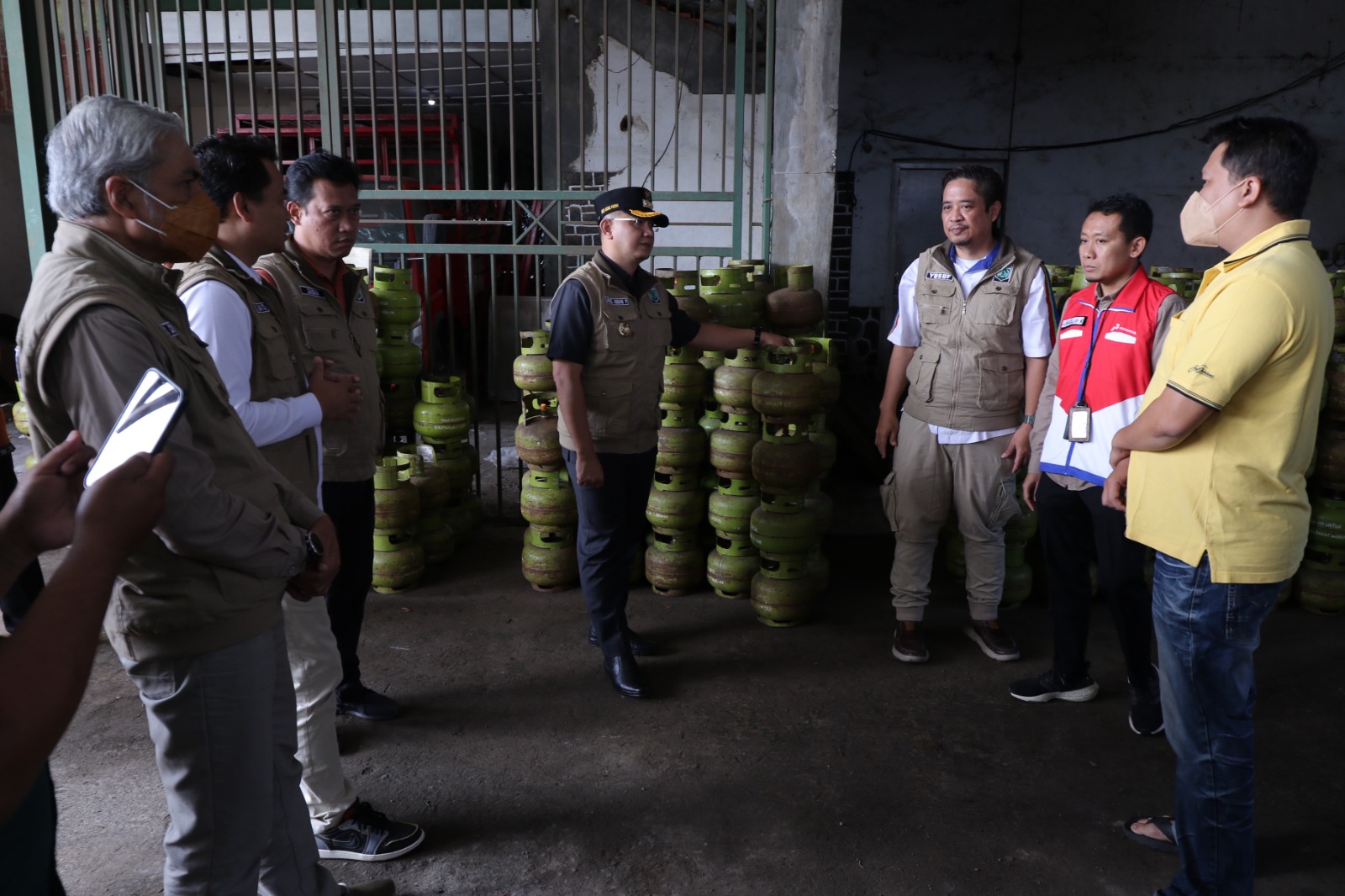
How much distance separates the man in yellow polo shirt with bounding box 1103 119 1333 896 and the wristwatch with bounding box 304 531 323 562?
77.2 inches

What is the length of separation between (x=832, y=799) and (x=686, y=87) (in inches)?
258

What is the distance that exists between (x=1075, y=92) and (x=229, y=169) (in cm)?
847

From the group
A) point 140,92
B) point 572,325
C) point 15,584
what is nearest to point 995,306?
point 572,325

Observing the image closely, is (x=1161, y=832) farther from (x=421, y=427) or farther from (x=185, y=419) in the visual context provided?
(x=421, y=427)

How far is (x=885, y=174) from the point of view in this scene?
8.98 meters

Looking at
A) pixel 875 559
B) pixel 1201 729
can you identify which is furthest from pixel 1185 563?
pixel 875 559

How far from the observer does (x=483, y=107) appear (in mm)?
10211

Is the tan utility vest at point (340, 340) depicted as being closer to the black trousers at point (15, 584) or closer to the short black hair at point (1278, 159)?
the black trousers at point (15, 584)

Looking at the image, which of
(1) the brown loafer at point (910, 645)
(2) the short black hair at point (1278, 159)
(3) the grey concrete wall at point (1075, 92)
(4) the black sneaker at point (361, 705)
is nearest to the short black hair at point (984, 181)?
(2) the short black hair at point (1278, 159)

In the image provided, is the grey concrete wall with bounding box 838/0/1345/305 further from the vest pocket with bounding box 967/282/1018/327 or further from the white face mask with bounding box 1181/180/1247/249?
the white face mask with bounding box 1181/180/1247/249

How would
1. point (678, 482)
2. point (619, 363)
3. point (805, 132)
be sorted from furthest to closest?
1. point (805, 132)
2. point (678, 482)
3. point (619, 363)

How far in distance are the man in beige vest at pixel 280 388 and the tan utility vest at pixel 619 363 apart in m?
1.10

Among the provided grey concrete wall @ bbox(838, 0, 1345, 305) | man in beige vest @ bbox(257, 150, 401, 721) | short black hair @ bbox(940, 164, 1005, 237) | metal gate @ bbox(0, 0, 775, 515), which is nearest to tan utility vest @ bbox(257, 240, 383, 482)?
man in beige vest @ bbox(257, 150, 401, 721)

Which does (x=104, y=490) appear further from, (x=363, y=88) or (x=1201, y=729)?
(x=363, y=88)
